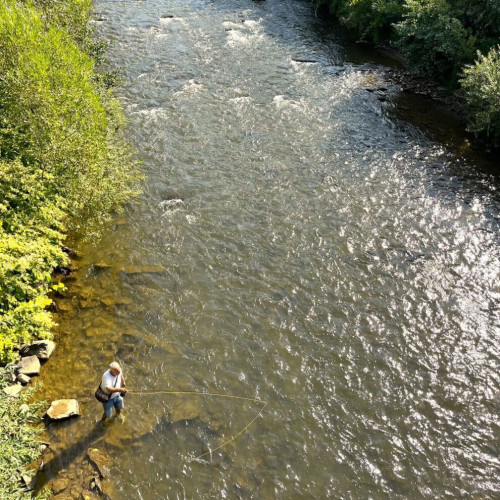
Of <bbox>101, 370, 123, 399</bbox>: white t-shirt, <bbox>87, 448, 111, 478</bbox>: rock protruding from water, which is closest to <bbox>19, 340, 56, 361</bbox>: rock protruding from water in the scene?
<bbox>101, 370, 123, 399</bbox>: white t-shirt

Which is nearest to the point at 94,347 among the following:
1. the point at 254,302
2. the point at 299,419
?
the point at 254,302

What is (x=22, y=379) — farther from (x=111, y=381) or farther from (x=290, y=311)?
(x=290, y=311)

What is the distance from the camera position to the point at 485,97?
24.7 metres

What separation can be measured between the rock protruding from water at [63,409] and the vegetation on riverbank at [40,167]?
2.04 metres

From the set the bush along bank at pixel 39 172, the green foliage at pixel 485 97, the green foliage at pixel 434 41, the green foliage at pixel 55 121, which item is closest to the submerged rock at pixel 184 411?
the bush along bank at pixel 39 172

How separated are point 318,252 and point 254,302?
3.97m

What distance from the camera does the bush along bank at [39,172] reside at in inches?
523

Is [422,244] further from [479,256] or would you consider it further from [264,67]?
[264,67]

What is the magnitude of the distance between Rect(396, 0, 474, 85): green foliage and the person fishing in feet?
93.4

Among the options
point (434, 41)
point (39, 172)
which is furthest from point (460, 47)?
point (39, 172)

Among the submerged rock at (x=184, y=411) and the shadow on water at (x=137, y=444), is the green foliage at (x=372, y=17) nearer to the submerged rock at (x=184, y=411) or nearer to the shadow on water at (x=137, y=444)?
the submerged rock at (x=184, y=411)

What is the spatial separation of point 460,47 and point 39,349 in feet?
98.2

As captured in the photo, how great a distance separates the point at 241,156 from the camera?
24.6 metres

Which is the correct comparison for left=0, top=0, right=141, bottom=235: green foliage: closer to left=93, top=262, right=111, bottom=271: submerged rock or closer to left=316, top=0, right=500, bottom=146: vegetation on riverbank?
left=93, top=262, right=111, bottom=271: submerged rock
